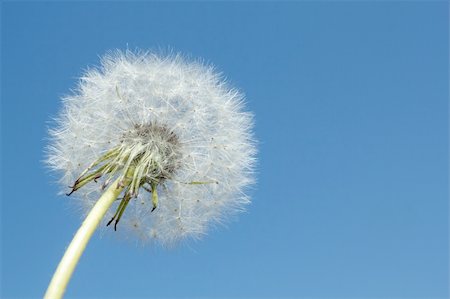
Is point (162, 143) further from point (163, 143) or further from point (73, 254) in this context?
point (73, 254)

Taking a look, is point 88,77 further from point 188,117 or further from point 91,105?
point 188,117

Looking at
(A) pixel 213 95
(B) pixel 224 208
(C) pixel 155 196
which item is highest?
(A) pixel 213 95

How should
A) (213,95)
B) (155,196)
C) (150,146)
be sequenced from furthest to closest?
(213,95)
(150,146)
(155,196)

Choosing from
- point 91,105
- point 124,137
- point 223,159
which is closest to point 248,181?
point 223,159

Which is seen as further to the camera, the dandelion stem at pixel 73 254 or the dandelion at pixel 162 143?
the dandelion at pixel 162 143

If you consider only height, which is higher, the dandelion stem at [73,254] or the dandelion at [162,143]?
the dandelion at [162,143]

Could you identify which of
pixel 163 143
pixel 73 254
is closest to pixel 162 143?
pixel 163 143
